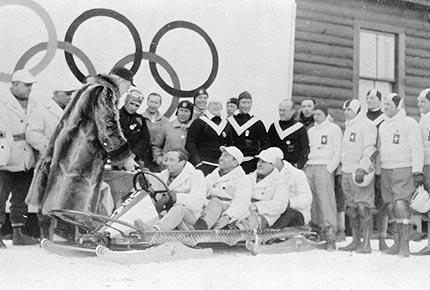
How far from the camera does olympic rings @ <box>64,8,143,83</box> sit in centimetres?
596

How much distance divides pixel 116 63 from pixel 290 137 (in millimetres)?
1867

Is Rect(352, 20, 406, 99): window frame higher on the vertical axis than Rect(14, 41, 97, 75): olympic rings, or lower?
higher

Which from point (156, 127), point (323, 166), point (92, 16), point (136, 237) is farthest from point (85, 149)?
point (323, 166)

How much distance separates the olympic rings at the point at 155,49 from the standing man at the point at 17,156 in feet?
4.65

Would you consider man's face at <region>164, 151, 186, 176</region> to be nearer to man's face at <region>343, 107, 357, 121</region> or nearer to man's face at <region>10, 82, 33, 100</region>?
man's face at <region>10, 82, 33, 100</region>

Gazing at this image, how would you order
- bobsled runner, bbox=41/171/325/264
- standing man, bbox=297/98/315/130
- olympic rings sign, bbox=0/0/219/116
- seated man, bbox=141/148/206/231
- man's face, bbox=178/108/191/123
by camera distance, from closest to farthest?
bobsled runner, bbox=41/171/325/264 → seated man, bbox=141/148/206/231 → olympic rings sign, bbox=0/0/219/116 → man's face, bbox=178/108/191/123 → standing man, bbox=297/98/315/130

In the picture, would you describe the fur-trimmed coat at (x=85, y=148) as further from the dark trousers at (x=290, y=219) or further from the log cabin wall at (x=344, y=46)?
the log cabin wall at (x=344, y=46)

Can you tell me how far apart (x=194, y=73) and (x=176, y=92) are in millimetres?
297

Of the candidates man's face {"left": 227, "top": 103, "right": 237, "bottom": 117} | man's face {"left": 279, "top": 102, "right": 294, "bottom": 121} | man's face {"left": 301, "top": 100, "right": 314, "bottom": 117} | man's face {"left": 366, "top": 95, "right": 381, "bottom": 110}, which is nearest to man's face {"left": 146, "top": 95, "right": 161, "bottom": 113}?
man's face {"left": 227, "top": 103, "right": 237, "bottom": 117}

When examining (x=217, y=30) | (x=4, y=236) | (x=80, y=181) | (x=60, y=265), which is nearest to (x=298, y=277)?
(x=60, y=265)

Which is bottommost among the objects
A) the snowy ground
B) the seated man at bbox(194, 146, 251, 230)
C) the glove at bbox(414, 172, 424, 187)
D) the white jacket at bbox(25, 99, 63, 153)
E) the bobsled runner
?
the snowy ground

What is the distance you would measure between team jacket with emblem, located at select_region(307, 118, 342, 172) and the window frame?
6.23ft

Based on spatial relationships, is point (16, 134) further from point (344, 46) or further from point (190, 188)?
point (344, 46)

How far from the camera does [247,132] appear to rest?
610 centimetres
